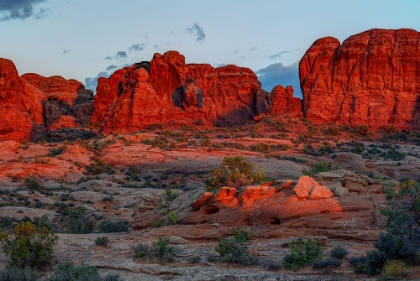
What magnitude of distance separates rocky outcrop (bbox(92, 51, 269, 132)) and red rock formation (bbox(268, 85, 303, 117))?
274 inches

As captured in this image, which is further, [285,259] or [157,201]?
[157,201]

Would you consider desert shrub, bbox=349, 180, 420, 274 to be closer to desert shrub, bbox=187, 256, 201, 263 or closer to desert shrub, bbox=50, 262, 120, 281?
desert shrub, bbox=187, 256, 201, 263

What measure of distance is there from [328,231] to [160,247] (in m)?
4.59

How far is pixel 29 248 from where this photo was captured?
1288 centimetres

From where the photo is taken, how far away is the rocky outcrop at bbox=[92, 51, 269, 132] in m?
58.7

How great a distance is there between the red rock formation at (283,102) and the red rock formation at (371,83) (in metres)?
1.29

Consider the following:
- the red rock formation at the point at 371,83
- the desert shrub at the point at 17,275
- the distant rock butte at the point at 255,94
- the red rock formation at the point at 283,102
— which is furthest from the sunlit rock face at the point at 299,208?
the red rock formation at the point at 283,102

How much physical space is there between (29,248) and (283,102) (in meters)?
48.6

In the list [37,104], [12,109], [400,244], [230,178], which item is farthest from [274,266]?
[37,104]

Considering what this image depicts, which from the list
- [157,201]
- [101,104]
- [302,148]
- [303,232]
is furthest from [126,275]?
[101,104]

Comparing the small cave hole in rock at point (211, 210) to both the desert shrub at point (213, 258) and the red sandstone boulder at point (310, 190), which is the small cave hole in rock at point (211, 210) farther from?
the desert shrub at point (213, 258)

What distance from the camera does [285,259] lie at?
11672mm

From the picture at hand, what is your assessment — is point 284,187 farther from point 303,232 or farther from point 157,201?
point 157,201

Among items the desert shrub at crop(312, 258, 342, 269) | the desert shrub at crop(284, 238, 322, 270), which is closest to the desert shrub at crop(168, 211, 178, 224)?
the desert shrub at crop(284, 238, 322, 270)
